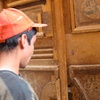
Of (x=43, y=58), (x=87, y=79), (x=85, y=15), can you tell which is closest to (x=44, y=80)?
(x=43, y=58)

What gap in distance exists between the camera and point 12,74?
3.05 ft

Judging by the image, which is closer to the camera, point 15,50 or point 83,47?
point 15,50

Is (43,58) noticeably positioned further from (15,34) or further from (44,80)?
(15,34)

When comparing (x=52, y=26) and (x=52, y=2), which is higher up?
(x=52, y=2)

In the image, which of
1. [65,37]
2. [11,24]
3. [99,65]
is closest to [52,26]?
[65,37]

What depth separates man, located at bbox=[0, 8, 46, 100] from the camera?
90 centimetres

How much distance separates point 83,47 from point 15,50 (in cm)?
79

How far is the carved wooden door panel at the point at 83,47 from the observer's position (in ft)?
5.34

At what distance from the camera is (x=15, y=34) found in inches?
39.4

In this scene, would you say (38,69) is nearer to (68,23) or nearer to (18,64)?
(68,23)

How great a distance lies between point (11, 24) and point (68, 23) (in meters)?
0.83

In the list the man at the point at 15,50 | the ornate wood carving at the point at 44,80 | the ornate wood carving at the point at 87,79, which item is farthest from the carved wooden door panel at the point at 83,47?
the man at the point at 15,50

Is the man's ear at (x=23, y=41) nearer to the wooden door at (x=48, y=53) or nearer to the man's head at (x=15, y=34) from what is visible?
the man's head at (x=15, y=34)

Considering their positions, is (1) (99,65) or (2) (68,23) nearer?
(1) (99,65)
